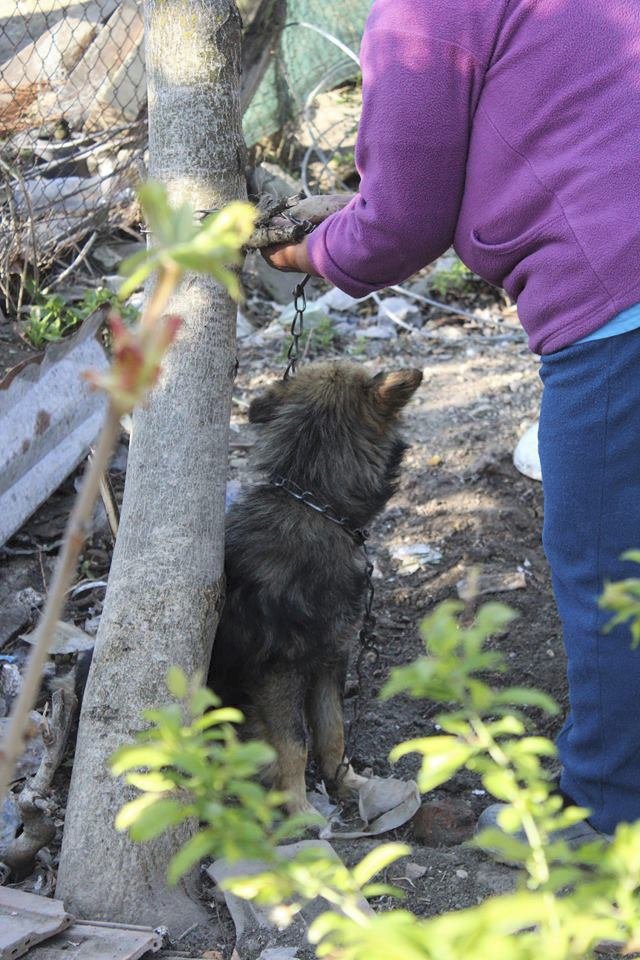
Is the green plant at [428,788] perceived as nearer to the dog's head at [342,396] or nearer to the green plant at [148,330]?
the green plant at [148,330]

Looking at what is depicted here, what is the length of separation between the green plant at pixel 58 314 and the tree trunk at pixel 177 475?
2453mm

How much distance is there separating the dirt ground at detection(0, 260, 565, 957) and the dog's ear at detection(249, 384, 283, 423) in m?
0.23

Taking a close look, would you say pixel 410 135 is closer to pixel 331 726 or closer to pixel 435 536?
pixel 331 726

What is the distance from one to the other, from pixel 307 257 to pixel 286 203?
0.22 meters

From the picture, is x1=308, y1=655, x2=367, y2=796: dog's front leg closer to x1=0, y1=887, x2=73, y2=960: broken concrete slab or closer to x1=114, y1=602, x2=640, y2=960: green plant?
x1=0, y1=887, x2=73, y2=960: broken concrete slab

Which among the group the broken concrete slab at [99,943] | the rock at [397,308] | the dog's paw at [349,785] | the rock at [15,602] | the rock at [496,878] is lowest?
the rock at [397,308]

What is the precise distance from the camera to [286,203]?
3.17m

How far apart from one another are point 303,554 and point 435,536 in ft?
5.98

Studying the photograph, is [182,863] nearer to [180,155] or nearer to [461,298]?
[180,155]

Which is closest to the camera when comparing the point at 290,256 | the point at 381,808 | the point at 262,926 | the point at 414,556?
the point at 262,926

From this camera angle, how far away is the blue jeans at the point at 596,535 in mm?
2752

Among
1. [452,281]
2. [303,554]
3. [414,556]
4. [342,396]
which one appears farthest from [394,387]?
[452,281]

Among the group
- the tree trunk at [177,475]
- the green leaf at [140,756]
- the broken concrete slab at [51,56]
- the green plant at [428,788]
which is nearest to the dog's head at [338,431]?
the tree trunk at [177,475]

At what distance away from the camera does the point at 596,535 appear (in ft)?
9.56
